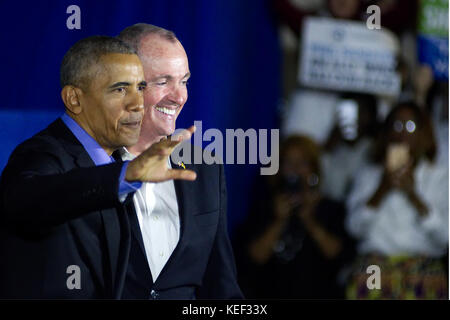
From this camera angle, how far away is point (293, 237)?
6.41ft

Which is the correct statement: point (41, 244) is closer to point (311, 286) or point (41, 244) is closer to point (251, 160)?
point (251, 160)

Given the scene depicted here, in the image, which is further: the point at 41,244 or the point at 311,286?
the point at 311,286

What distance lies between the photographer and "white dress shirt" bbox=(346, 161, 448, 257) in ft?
6.49

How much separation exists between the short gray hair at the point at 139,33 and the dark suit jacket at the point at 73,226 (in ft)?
0.51

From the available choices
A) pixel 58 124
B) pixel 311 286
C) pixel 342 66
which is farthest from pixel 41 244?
pixel 342 66

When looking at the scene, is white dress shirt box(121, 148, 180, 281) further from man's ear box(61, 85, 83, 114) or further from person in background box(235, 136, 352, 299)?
person in background box(235, 136, 352, 299)

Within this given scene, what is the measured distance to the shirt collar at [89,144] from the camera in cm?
104

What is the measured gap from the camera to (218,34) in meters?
1.71

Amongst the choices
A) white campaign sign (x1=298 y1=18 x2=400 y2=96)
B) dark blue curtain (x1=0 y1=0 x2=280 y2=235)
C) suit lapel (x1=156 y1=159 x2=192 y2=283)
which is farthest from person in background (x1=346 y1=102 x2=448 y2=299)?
suit lapel (x1=156 y1=159 x2=192 y2=283)

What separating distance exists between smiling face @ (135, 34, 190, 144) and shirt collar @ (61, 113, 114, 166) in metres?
0.06

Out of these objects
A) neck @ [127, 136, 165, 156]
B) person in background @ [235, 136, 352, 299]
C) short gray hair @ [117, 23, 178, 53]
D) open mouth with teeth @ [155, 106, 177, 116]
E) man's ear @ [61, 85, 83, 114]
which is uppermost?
short gray hair @ [117, 23, 178, 53]

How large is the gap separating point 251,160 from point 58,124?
13.9 inches

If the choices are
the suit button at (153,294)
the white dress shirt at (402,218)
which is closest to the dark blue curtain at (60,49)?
the suit button at (153,294)

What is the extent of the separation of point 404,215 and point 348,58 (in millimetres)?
486
